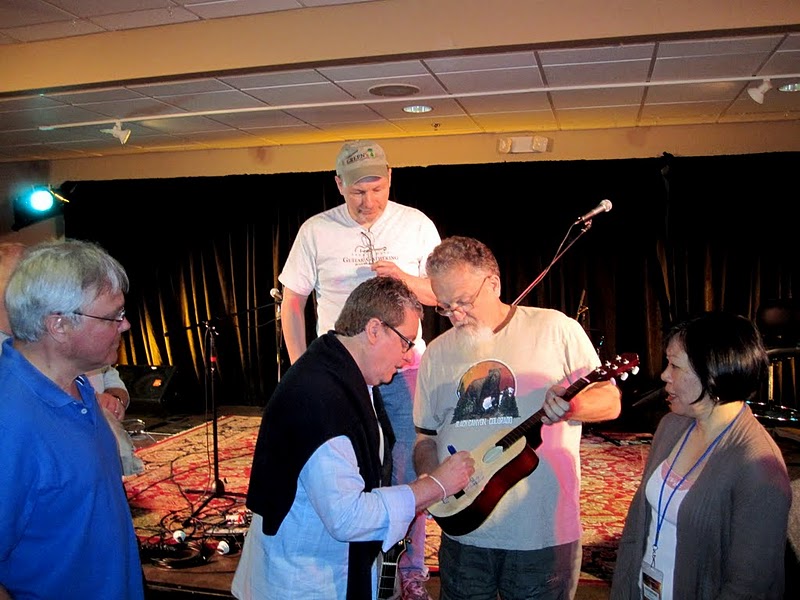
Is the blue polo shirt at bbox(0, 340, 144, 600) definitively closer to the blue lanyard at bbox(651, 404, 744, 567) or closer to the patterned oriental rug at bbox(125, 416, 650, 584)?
the blue lanyard at bbox(651, 404, 744, 567)

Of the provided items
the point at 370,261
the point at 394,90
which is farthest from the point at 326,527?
the point at 394,90

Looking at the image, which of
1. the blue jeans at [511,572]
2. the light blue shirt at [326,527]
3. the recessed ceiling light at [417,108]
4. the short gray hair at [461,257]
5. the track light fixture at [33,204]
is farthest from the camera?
the track light fixture at [33,204]

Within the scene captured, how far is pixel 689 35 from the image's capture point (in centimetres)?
471

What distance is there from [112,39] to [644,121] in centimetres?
548

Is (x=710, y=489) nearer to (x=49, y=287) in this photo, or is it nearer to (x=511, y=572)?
(x=511, y=572)

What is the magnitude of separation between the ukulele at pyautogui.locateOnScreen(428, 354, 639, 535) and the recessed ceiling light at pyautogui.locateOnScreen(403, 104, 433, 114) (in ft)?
17.2

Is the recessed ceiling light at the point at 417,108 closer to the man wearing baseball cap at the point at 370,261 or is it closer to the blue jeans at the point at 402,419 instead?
the man wearing baseball cap at the point at 370,261

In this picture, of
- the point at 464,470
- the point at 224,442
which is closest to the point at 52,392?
the point at 464,470

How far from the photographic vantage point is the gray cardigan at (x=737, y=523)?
192 cm

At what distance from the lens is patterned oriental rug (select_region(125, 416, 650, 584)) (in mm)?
4578

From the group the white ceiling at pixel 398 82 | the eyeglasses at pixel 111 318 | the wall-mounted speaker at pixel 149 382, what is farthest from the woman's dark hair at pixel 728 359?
the wall-mounted speaker at pixel 149 382

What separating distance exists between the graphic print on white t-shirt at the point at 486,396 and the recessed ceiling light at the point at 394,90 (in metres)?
4.29

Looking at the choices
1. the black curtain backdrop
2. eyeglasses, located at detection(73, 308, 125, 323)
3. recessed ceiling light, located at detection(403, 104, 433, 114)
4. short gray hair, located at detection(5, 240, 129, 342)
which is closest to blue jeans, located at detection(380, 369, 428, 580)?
eyeglasses, located at detection(73, 308, 125, 323)

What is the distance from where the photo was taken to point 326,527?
187cm
